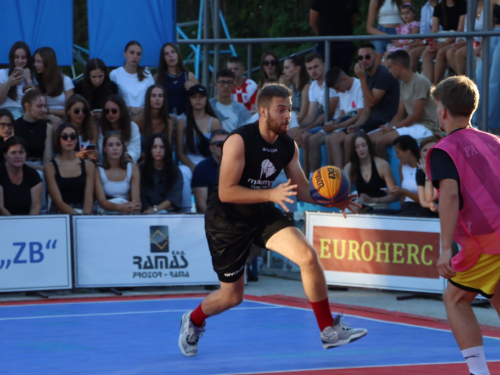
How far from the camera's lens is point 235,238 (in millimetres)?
6516

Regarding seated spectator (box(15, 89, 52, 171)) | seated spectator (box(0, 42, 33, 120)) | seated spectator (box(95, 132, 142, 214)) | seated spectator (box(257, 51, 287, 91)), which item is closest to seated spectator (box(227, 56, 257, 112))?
seated spectator (box(257, 51, 287, 91))

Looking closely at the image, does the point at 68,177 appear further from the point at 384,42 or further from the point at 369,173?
the point at 384,42

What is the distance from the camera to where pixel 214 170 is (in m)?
11.3

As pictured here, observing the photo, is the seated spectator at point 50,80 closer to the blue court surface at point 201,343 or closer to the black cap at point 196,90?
the black cap at point 196,90

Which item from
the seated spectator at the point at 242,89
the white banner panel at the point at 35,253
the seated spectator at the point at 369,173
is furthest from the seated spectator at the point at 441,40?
the white banner panel at the point at 35,253

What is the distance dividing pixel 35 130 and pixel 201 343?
184 inches

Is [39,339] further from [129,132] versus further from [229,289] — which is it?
[129,132]

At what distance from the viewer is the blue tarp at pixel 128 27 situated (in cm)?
1309

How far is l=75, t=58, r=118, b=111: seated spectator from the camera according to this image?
1164 cm

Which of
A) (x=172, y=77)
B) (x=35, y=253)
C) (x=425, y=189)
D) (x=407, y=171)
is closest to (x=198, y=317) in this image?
(x=35, y=253)

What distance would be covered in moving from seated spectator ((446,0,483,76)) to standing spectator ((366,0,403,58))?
1.85 m

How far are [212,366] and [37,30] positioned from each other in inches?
316

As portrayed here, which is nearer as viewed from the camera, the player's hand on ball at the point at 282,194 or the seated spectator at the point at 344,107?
the player's hand on ball at the point at 282,194

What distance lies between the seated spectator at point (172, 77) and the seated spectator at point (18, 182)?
2798 mm
